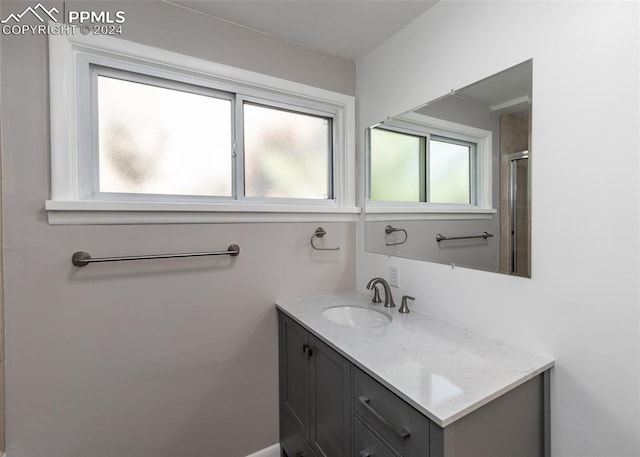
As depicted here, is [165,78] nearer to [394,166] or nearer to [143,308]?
[143,308]

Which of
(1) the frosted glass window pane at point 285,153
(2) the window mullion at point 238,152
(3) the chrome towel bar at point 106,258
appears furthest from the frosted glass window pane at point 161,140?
(3) the chrome towel bar at point 106,258

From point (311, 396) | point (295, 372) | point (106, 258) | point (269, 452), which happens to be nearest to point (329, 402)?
point (311, 396)

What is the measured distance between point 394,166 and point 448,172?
14.4 inches

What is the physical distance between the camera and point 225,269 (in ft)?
5.07

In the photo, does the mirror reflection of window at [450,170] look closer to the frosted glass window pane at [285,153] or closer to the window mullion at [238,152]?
the frosted glass window pane at [285,153]

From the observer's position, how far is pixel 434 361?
102 cm

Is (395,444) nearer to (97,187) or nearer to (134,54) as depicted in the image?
(97,187)

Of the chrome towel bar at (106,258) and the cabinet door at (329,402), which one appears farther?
the chrome towel bar at (106,258)

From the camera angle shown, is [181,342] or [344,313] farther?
[344,313]

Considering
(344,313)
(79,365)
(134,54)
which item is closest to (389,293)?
(344,313)

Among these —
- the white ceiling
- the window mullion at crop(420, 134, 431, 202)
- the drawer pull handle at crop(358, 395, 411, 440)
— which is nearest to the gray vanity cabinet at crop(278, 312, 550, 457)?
the drawer pull handle at crop(358, 395, 411, 440)

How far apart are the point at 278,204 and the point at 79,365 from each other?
45.0 inches

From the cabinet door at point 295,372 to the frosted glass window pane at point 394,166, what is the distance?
0.91 metres

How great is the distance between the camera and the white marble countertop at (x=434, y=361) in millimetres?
812
